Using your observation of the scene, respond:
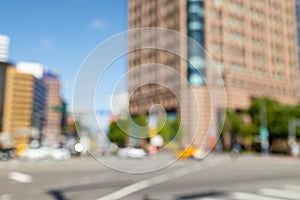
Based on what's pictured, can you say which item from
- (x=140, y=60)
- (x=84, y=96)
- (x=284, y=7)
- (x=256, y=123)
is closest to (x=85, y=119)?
(x=84, y=96)

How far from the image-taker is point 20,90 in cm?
9750

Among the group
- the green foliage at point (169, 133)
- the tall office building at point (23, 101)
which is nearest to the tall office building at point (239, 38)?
the tall office building at point (23, 101)

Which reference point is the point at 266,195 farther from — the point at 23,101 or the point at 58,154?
the point at 23,101

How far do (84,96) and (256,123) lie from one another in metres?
64.6

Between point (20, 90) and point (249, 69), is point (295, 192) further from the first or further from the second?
point (20, 90)

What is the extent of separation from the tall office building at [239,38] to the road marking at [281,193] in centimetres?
5046

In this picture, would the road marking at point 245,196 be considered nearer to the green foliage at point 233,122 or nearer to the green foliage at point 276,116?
the green foliage at point 276,116

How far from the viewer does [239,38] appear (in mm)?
80500

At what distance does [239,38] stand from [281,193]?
71660 mm

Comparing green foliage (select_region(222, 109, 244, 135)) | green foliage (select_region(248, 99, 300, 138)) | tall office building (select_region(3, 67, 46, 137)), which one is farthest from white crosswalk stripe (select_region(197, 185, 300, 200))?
tall office building (select_region(3, 67, 46, 137))

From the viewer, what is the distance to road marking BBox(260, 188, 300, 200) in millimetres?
11585

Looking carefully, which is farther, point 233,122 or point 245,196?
point 233,122

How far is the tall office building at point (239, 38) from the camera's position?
74062 mm

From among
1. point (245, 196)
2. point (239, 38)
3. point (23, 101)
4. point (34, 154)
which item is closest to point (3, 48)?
point (245, 196)
